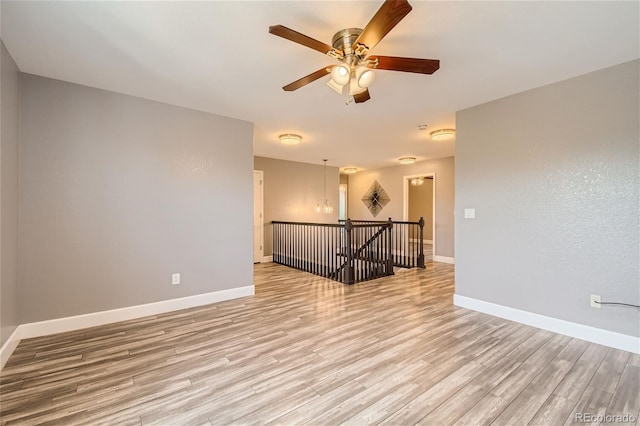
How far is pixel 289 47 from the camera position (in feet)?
7.22

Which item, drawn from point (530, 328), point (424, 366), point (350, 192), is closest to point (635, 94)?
point (530, 328)

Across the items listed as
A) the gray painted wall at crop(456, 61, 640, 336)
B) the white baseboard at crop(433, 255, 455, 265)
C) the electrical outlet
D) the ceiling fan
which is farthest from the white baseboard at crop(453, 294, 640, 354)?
the electrical outlet

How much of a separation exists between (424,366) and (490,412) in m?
0.52

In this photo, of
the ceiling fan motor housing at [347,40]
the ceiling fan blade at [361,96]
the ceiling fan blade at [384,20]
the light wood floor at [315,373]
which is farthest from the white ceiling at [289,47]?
the light wood floor at [315,373]

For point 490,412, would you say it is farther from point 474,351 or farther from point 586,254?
point 586,254

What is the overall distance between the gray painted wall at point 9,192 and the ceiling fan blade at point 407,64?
2.91m

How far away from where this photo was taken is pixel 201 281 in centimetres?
360

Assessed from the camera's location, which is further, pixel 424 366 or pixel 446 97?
pixel 446 97

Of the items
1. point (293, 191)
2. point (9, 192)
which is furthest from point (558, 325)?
point (293, 191)

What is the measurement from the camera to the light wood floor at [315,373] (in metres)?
1.64

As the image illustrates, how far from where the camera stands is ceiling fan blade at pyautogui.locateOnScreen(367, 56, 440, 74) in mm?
1942

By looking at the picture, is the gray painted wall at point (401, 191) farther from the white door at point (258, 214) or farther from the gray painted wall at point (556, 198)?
the white door at point (258, 214)

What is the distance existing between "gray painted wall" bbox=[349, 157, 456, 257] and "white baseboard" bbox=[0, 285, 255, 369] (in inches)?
198

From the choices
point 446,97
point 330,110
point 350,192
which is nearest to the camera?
point 446,97
